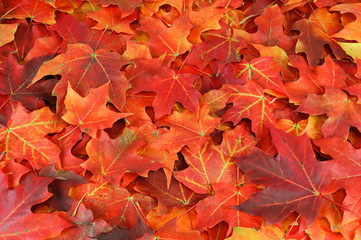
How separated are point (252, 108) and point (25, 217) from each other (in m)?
0.69

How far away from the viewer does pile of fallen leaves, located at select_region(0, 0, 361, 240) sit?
87cm

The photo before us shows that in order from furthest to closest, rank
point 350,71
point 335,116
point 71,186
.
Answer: point 350,71, point 335,116, point 71,186

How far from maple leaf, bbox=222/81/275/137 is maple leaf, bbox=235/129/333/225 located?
9cm

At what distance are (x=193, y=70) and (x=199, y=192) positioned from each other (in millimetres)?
412

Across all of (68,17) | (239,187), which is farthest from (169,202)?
(68,17)

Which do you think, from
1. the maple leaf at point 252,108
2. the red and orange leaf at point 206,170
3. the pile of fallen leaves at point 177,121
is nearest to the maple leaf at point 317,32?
the pile of fallen leaves at point 177,121

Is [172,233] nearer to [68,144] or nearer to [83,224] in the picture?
[83,224]

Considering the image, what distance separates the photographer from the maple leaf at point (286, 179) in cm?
85

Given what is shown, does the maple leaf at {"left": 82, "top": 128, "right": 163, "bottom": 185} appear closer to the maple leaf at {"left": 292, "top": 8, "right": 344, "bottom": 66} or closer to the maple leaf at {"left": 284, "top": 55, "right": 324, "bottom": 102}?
the maple leaf at {"left": 284, "top": 55, "right": 324, "bottom": 102}

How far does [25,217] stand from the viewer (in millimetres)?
788

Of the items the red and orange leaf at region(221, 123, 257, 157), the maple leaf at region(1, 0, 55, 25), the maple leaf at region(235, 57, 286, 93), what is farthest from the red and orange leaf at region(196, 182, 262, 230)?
the maple leaf at region(1, 0, 55, 25)

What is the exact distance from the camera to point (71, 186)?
0.90 meters

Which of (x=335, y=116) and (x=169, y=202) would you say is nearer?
(x=169, y=202)

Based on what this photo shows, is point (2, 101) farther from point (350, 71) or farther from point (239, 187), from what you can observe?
point (350, 71)
